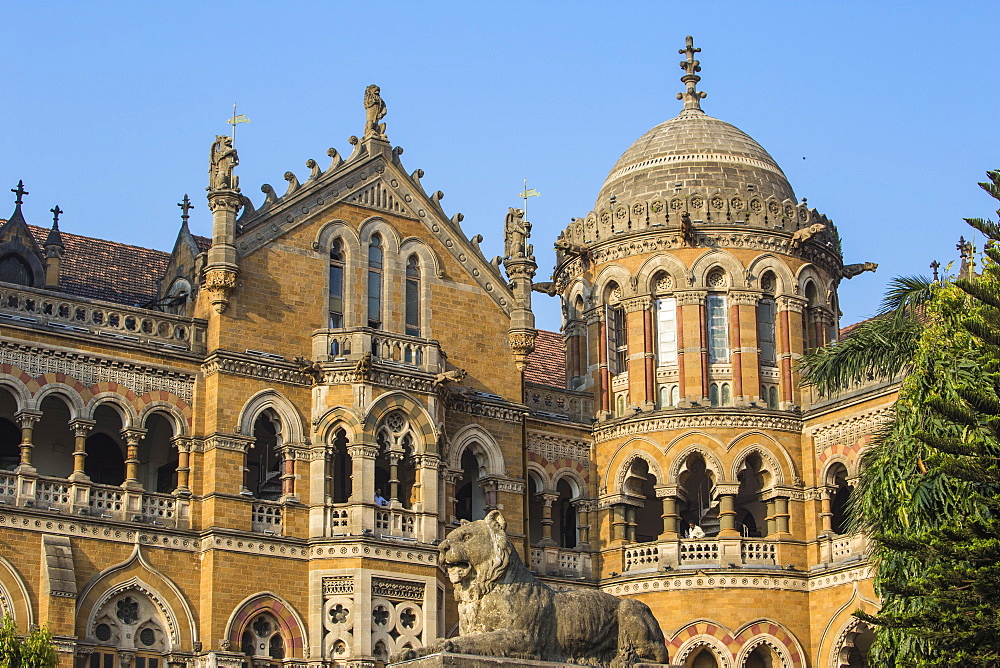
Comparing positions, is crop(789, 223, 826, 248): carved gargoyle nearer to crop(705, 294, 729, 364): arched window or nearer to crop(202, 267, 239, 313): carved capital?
crop(705, 294, 729, 364): arched window

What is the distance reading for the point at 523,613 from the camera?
20.9 meters

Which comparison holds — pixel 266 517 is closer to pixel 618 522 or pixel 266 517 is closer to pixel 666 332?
pixel 618 522

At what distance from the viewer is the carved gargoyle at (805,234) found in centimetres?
4278

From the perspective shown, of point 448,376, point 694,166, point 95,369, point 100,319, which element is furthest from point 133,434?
point 694,166

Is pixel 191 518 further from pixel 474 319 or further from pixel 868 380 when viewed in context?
pixel 868 380

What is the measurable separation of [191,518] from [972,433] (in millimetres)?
16237

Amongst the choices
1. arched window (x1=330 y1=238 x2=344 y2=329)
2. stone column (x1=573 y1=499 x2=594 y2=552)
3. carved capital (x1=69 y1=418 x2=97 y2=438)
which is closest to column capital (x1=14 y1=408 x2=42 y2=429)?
carved capital (x1=69 y1=418 x2=97 y2=438)

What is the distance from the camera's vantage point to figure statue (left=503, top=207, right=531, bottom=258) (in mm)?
42562

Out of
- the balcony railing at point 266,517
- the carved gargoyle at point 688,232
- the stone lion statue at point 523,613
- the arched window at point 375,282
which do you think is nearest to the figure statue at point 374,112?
the arched window at point 375,282

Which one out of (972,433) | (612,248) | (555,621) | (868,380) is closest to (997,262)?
(972,433)

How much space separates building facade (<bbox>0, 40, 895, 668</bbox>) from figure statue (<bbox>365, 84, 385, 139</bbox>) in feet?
0.15

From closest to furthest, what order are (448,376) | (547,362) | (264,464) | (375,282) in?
1. (448,376)
2. (264,464)
3. (375,282)
4. (547,362)

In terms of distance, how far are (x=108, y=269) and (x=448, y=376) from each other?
9187 millimetres

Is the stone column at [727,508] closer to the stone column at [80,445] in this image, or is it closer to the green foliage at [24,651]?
the stone column at [80,445]
